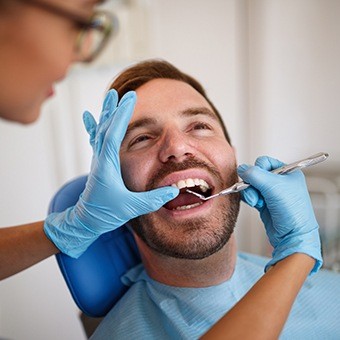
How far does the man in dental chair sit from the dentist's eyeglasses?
1.50 ft

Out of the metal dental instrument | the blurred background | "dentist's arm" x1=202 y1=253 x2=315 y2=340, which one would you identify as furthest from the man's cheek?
the blurred background

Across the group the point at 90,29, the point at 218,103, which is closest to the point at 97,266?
the point at 90,29

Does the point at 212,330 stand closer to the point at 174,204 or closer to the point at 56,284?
the point at 174,204

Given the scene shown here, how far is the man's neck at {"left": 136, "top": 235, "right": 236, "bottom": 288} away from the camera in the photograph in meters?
Result: 1.08

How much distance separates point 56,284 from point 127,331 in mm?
1021

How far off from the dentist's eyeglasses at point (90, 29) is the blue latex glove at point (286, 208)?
49 cm

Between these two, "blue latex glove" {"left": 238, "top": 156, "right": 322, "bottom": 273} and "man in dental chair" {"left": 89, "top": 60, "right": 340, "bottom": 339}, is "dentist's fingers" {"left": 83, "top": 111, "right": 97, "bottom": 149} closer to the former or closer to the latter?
"man in dental chair" {"left": 89, "top": 60, "right": 340, "bottom": 339}

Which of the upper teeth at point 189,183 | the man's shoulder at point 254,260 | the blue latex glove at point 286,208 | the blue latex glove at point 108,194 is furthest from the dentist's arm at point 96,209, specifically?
the man's shoulder at point 254,260

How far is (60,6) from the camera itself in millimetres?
495

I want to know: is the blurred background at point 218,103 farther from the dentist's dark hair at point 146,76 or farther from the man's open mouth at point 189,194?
the man's open mouth at point 189,194

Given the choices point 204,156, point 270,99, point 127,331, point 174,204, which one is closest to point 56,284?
point 127,331

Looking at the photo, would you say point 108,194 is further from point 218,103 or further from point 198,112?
point 218,103

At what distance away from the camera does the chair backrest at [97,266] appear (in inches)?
45.0

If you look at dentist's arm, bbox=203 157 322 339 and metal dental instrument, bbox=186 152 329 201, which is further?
metal dental instrument, bbox=186 152 329 201
